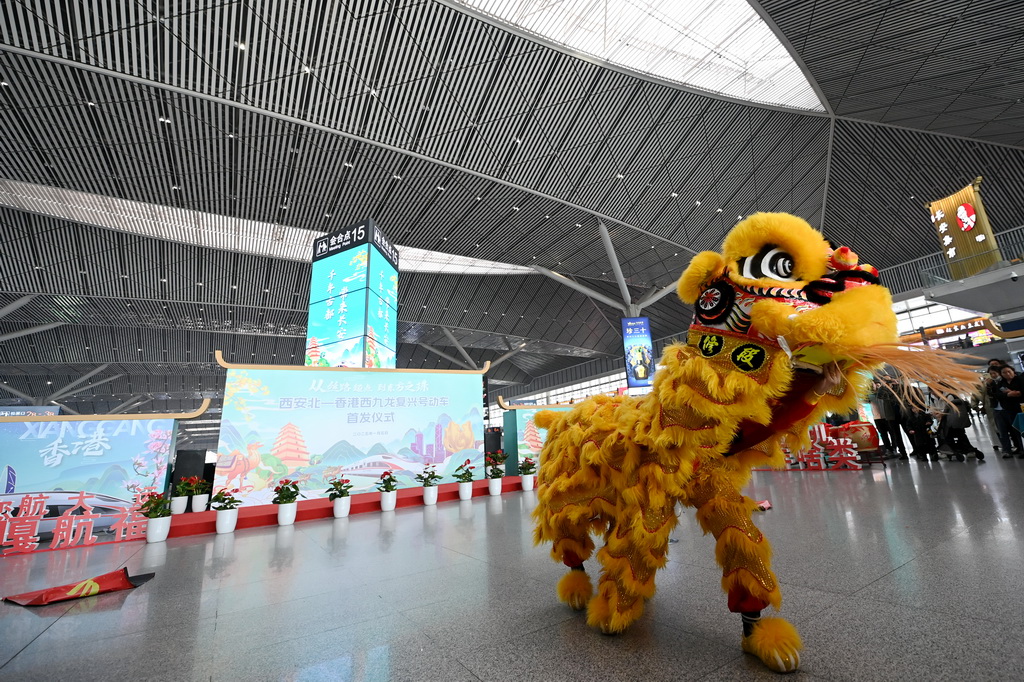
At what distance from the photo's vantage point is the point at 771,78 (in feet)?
30.2

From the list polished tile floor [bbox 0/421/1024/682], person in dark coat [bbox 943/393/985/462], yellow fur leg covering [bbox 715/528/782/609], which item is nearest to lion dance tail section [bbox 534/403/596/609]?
polished tile floor [bbox 0/421/1024/682]

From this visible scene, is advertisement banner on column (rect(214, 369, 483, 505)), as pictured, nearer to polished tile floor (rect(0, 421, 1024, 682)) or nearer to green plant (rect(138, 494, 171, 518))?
green plant (rect(138, 494, 171, 518))

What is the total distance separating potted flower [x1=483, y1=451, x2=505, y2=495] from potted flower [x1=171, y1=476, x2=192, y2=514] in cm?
396

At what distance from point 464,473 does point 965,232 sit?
50.6 ft

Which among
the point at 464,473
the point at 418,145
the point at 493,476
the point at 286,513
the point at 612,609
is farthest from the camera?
the point at 418,145

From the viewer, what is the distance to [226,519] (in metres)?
4.65

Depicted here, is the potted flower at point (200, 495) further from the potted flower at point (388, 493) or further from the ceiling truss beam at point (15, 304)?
the ceiling truss beam at point (15, 304)

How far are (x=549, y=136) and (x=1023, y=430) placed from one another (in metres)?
9.19

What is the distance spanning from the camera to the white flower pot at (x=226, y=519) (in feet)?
15.2

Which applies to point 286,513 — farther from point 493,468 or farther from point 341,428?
point 493,468

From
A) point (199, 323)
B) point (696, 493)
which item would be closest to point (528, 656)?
point (696, 493)

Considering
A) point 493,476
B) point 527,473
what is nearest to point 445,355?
point 527,473

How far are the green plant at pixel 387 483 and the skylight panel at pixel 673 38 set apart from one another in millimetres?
7962

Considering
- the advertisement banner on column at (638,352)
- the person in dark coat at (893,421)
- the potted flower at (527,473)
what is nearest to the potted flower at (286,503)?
the potted flower at (527,473)
